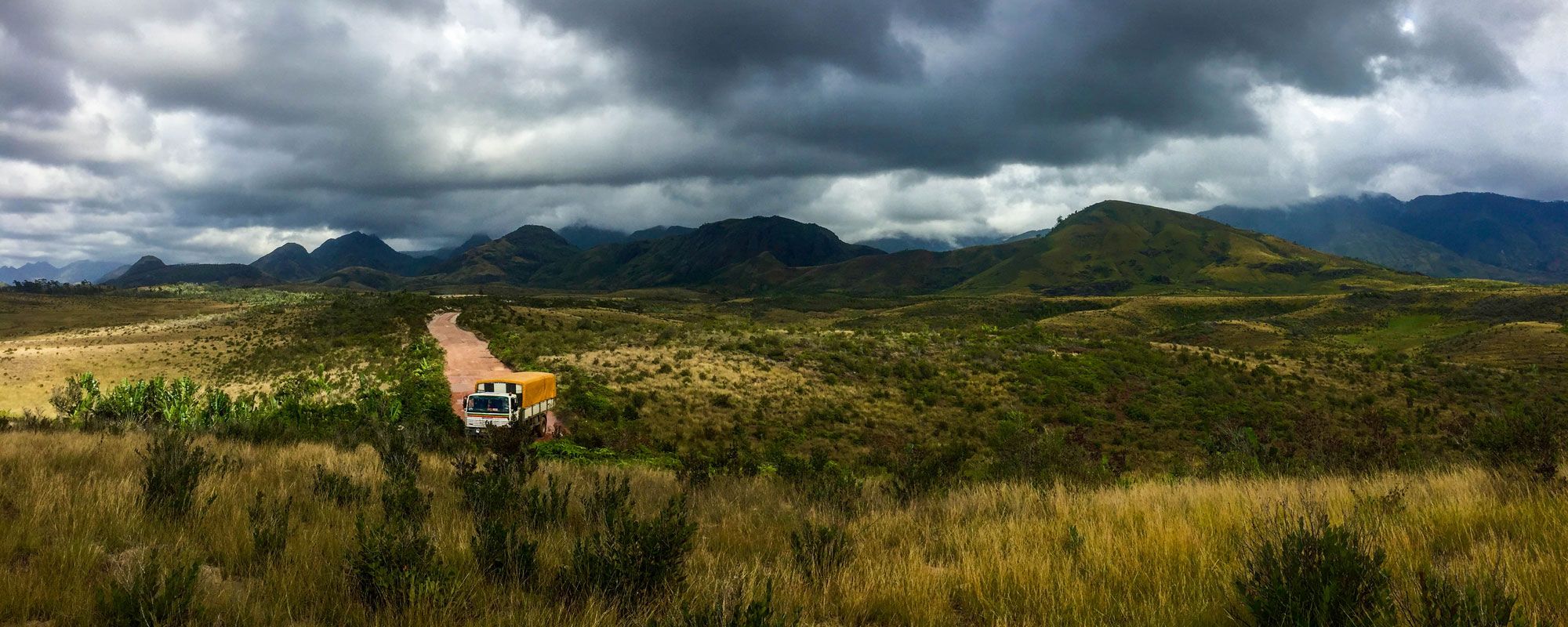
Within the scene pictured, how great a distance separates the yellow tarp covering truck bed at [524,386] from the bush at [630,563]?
1784 centimetres

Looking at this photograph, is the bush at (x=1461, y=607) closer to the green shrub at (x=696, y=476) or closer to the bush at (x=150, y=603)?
the bush at (x=150, y=603)

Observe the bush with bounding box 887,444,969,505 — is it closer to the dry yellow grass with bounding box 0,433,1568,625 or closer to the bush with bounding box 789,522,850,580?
the dry yellow grass with bounding box 0,433,1568,625

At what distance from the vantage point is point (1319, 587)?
11.6 ft

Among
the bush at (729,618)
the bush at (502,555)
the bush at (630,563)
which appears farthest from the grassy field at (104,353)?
the bush at (729,618)

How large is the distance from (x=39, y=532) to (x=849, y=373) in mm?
31163

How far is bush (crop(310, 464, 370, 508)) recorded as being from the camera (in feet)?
22.7

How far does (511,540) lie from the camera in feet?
15.9

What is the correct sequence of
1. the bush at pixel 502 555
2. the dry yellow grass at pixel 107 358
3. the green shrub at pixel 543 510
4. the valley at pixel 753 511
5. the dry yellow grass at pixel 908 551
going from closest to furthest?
the dry yellow grass at pixel 908 551, the valley at pixel 753 511, the bush at pixel 502 555, the green shrub at pixel 543 510, the dry yellow grass at pixel 107 358

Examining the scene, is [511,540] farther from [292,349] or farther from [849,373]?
[292,349]

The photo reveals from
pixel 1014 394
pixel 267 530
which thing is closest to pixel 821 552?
pixel 267 530

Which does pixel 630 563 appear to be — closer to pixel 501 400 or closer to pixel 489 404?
pixel 501 400

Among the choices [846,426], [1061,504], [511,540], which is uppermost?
[511,540]

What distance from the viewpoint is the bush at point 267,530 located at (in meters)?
4.73

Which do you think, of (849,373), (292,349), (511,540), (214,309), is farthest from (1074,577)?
(214,309)
